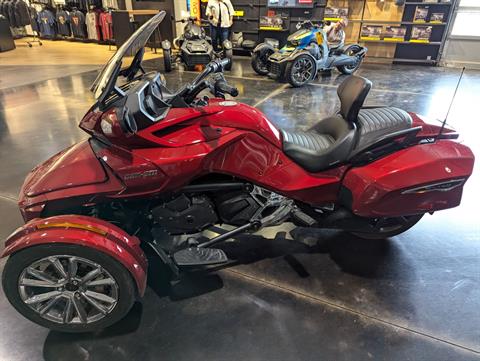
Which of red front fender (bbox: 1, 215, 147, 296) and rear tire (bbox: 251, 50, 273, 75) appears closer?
red front fender (bbox: 1, 215, 147, 296)

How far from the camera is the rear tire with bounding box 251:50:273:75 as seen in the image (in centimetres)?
729

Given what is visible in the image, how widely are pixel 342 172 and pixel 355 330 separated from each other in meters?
0.83

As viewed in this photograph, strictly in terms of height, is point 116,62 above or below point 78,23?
above

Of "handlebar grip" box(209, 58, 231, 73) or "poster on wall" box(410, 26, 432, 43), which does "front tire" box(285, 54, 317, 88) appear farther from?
"handlebar grip" box(209, 58, 231, 73)

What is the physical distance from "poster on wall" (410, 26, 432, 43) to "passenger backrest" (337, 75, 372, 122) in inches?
324

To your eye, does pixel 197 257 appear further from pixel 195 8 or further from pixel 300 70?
pixel 195 8

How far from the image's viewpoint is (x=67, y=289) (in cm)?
161

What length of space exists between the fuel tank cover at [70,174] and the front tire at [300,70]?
5207mm

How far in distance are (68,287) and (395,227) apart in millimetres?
1993

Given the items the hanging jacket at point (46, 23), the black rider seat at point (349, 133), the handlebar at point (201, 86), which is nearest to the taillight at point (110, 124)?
the handlebar at point (201, 86)

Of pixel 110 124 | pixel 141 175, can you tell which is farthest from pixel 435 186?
pixel 110 124

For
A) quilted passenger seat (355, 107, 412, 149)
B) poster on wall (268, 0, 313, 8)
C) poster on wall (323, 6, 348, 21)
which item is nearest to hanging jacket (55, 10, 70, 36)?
poster on wall (268, 0, 313, 8)

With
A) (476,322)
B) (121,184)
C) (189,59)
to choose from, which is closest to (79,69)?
(189,59)

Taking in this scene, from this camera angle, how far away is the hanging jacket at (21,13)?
11.3 metres
